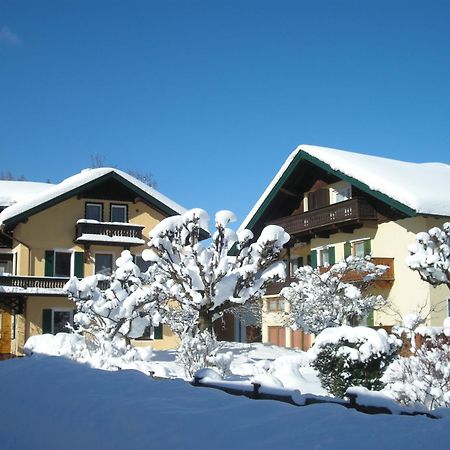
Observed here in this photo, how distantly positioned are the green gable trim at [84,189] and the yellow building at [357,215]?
14.6ft

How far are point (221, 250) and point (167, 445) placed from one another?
12186 mm

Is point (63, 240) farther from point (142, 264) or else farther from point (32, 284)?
point (142, 264)

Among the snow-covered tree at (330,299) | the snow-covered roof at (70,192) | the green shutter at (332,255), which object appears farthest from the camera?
the snow-covered roof at (70,192)

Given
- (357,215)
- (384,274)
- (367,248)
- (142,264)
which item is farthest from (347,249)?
(142,264)

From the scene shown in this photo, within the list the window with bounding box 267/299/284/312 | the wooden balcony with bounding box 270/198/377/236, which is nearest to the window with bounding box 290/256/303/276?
the window with bounding box 267/299/284/312

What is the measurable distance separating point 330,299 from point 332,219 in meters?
5.48

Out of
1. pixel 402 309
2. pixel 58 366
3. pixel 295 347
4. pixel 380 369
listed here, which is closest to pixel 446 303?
pixel 402 309

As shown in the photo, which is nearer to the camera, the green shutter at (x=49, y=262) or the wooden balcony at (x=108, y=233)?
the green shutter at (x=49, y=262)

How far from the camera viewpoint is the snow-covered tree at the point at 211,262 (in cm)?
1783

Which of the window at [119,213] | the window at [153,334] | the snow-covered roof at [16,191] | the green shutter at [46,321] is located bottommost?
the window at [153,334]

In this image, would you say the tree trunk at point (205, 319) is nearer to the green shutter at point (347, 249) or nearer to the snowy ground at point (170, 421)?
the snowy ground at point (170, 421)

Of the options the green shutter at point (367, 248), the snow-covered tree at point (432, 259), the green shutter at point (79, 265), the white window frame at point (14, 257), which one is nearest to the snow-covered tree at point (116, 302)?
the snow-covered tree at point (432, 259)

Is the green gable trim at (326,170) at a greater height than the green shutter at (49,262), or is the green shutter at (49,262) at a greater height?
the green gable trim at (326,170)

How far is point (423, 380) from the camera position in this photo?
10500mm
